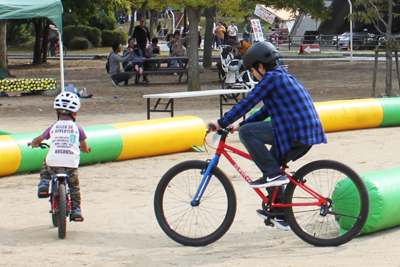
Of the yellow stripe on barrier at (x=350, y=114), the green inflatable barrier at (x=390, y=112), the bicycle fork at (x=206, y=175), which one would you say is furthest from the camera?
the green inflatable barrier at (x=390, y=112)

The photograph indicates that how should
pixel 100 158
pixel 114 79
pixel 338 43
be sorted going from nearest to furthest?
pixel 100 158
pixel 114 79
pixel 338 43

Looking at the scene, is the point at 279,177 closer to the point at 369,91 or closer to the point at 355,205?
the point at 355,205

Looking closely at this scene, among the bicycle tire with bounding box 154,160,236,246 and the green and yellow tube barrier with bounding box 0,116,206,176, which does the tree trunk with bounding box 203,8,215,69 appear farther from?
the bicycle tire with bounding box 154,160,236,246

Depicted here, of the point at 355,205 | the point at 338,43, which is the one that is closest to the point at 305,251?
the point at 355,205

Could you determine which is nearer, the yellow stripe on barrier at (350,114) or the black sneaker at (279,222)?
the black sneaker at (279,222)

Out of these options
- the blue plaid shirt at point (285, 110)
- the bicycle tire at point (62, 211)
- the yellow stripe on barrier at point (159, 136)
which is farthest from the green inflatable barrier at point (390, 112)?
the bicycle tire at point (62, 211)

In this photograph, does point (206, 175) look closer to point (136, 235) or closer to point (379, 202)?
point (136, 235)

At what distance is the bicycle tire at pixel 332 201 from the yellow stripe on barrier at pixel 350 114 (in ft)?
19.0

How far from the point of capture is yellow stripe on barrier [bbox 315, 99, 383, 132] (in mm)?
10699

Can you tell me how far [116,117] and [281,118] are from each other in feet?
28.4

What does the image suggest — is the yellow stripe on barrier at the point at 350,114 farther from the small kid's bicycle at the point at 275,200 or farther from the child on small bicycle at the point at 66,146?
the child on small bicycle at the point at 66,146

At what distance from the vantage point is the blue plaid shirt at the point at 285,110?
4.59m

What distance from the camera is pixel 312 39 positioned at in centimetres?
3856

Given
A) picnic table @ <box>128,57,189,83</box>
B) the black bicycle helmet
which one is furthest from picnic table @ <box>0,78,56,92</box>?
the black bicycle helmet
